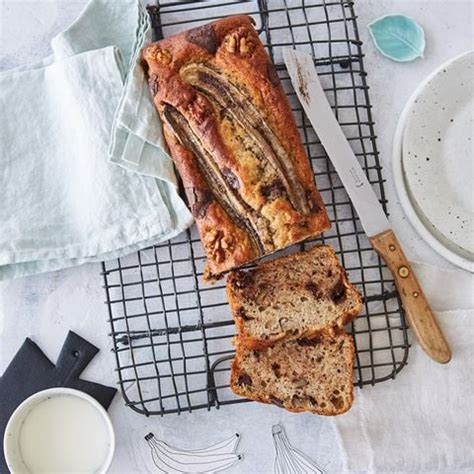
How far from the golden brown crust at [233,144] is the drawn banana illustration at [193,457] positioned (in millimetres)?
522

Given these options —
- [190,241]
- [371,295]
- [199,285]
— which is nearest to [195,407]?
[199,285]

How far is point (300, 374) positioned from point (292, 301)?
19 centimetres

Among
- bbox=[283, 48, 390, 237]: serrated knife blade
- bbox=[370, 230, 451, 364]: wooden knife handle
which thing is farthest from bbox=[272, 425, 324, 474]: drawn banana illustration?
bbox=[283, 48, 390, 237]: serrated knife blade

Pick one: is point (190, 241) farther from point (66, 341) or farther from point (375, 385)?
point (375, 385)

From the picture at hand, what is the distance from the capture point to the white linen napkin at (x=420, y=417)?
1.90 metres

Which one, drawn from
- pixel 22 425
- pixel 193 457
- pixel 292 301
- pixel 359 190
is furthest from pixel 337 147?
pixel 22 425

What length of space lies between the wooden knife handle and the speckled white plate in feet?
0.40

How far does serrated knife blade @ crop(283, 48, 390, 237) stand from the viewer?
1837 millimetres

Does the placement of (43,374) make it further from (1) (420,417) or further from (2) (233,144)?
(1) (420,417)

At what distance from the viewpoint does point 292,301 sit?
5.90 ft

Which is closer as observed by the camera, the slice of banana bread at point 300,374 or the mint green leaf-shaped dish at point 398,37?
the slice of banana bread at point 300,374

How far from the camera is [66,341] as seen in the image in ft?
6.36

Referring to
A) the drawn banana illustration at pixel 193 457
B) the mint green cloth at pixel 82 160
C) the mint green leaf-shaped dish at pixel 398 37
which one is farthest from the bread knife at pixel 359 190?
the drawn banana illustration at pixel 193 457

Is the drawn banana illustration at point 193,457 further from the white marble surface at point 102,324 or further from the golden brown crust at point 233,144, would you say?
the golden brown crust at point 233,144
